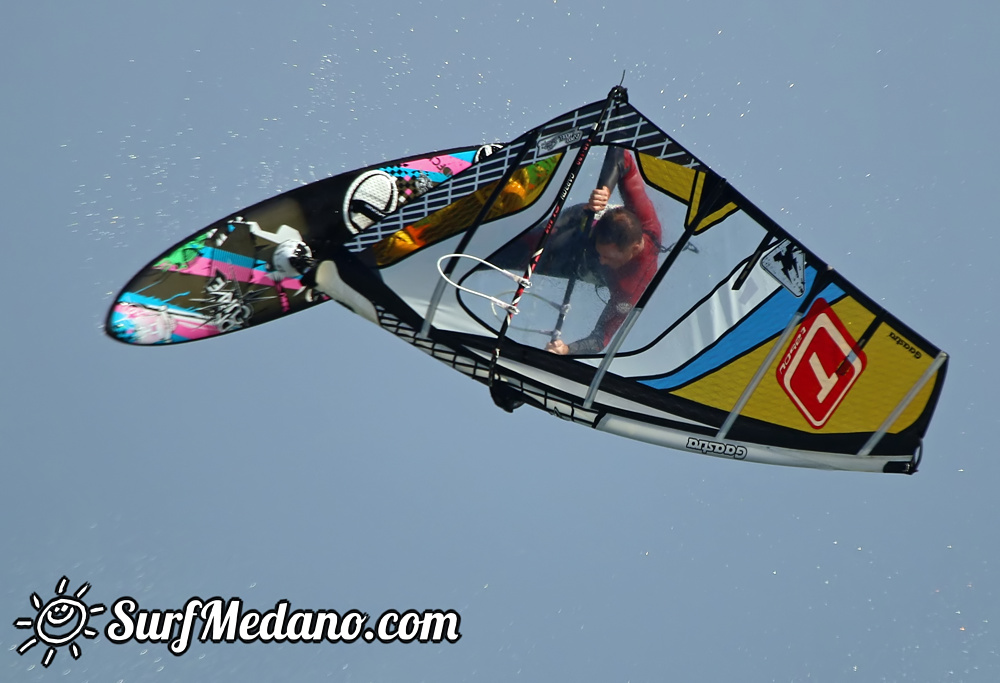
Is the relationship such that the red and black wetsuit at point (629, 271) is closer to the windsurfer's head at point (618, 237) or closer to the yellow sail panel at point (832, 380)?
the windsurfer's head at point (618, 237)

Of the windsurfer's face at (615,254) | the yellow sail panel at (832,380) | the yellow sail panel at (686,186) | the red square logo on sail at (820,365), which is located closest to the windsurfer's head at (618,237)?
the windsurfer's face at (615,254)

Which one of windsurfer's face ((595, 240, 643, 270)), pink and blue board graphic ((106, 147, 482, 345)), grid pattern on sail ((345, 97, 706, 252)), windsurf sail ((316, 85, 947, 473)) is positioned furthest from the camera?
pink and blue board graphic ((106, 147, 482, 345))

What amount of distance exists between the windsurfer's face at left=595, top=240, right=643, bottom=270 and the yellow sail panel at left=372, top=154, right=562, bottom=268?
0.70 m

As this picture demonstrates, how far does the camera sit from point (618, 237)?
8.71 metres

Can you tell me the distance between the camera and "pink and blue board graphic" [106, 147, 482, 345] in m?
11.0

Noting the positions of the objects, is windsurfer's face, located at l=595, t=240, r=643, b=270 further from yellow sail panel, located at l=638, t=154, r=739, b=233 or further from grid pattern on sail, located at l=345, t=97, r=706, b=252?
grid pattern on sail, located at l=345, t=97, r=706, b=252

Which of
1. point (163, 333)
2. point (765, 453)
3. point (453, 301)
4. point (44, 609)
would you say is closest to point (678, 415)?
point (765, 453)

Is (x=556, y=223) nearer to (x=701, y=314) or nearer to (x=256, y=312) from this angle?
(x=701, y=314)

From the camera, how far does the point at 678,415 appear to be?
918 centimetres

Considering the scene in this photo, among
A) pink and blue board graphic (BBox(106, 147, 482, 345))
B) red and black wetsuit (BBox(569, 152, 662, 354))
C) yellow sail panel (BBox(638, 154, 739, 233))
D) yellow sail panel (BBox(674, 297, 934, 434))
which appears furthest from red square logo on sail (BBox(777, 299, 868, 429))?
pink and blue board graphic (BBox(106, 147, 482, 345))

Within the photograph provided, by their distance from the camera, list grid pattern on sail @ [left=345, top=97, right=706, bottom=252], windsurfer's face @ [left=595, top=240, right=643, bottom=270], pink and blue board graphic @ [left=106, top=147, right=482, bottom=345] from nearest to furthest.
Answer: grid pattern on sail @ [left=345, top=97, right=706, bottom=252]
windsurfer's face @ [left=595, top=240, right=643, bottom=270]
pink and blue board graphic @ [left=106, top=147, right=482, bottom=345]

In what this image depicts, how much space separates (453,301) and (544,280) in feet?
2.54

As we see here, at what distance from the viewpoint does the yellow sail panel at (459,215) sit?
8.78 metres

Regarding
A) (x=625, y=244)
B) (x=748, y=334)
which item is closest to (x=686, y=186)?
(x=625, y=244)
